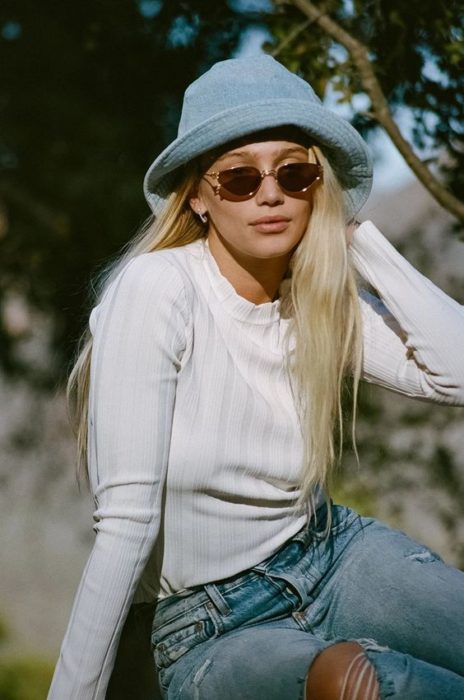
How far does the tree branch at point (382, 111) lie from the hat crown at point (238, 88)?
2.37 feet

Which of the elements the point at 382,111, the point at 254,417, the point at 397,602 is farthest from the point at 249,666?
the point at 382,111

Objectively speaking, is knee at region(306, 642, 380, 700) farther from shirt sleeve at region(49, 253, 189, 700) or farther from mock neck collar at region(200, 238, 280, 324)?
mock neck collar at region(200, 238, 280, 324)

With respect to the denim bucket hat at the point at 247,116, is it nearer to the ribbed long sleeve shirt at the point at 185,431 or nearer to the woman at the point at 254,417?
the woman at the point at 254,417

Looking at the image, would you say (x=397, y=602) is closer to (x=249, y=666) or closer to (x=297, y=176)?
(x=249, y=666)

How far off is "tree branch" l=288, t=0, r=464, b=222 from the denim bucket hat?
25.4 inches

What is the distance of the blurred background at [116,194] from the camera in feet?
10.8

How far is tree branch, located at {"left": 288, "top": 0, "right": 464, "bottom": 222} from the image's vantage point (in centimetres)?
304

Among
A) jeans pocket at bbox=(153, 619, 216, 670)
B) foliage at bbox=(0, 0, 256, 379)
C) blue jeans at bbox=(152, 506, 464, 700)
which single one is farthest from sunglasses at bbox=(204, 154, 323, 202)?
Result: foliage at bbox=(0, 0, 256, 379)

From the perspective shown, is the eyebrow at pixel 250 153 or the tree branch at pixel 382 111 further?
the tree branch at pixel 382 111

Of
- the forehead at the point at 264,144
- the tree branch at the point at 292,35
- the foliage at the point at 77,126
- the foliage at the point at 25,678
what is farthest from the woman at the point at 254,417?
the foliage at the point at 25,678

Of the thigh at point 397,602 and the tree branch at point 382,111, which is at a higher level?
the tree branch at point 382,111

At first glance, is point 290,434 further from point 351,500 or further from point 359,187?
point 351,500

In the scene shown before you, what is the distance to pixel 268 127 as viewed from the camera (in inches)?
88.8

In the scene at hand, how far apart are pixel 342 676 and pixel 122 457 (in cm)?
57
